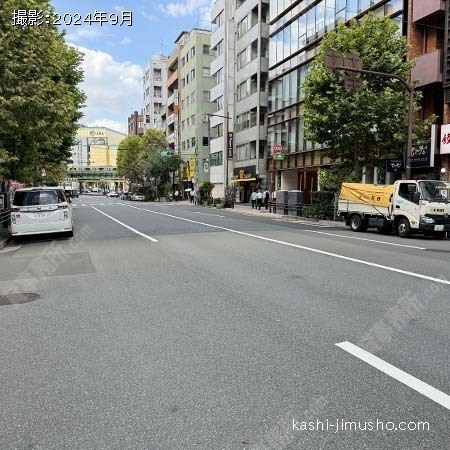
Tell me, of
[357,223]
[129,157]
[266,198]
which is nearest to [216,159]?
[266,198]

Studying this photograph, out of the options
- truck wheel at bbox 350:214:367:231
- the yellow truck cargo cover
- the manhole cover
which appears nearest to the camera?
the manhole cover

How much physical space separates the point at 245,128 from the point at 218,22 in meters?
17.4

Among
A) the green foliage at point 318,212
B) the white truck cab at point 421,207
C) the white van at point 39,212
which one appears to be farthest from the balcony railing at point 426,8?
the white van at point 39,212

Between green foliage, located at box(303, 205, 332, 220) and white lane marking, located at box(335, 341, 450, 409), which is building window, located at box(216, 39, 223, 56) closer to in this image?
green foliage, located at box(303, 205, 332, 220)

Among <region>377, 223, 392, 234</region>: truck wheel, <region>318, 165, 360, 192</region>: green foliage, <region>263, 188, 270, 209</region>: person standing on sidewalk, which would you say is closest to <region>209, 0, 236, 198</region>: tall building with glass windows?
<region>263, 188, 270, 209</region>: person standing on sidewalk

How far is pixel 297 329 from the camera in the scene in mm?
5305

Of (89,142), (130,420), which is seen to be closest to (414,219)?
(130,420)

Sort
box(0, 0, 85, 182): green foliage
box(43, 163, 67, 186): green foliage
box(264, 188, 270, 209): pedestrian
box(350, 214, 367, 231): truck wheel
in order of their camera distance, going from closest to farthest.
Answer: box(0, 0, 85, 182): green foliage
box(350, 214, 367, 231): truck wheel
box(264, 188, 270, 209): pedestrian
box(43, 163, 67, 186): green foliage

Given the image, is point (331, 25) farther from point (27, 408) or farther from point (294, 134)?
point (27, 408)

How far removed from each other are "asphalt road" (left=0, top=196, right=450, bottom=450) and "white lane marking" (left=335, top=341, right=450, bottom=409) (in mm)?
17

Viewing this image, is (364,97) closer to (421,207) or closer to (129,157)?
(421,207)

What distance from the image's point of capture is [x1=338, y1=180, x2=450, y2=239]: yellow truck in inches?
634

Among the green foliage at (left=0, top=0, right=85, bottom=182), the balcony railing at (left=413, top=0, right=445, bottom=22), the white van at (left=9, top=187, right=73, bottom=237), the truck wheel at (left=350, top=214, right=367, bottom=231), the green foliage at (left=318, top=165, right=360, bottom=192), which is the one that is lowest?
the truck wheel at (left=350, top=214, right=367, bottom=231)

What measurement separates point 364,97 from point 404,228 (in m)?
7.26
